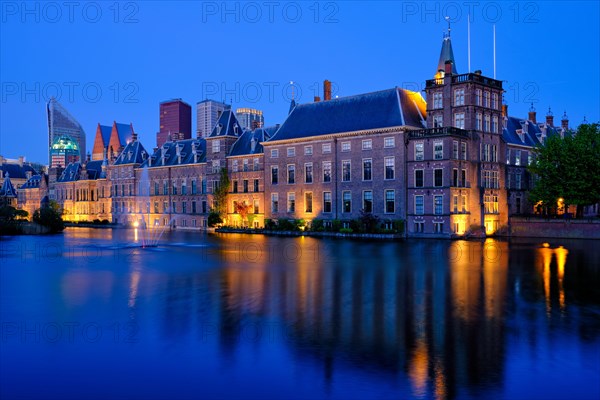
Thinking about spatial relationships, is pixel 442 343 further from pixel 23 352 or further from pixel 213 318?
pixel 23 352

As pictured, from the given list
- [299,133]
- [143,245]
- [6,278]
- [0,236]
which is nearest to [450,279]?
[6,278]

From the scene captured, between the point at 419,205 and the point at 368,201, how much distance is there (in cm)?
678

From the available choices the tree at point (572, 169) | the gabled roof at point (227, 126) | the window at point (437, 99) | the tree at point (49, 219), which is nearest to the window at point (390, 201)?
the window at point (437, 99)

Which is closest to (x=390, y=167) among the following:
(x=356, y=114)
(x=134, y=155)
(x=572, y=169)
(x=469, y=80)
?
(x=356, y=114)

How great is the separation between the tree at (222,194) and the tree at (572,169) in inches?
1669

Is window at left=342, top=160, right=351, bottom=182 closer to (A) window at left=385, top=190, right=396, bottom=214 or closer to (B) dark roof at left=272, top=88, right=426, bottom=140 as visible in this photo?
(B) dark roof at left=272, top=88, right=426, bottom=140

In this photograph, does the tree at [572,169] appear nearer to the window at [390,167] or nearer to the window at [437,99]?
the window at [437,99]

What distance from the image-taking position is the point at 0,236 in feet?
221

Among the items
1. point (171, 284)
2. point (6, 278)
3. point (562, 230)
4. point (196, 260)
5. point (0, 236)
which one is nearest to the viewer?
point (171, 284)

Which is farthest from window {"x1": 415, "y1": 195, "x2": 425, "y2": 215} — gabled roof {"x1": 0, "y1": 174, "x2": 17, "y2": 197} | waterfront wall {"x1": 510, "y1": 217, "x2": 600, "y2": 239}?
gabled roof {"x1": 0, "y1": 174, "x2": 17, "y2": 197}

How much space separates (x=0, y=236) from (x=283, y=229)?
3461 centimetres

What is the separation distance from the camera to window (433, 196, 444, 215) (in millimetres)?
57031

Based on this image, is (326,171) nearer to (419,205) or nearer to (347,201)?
(347,201)

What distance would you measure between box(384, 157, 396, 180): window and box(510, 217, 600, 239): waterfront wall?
14556 mm
